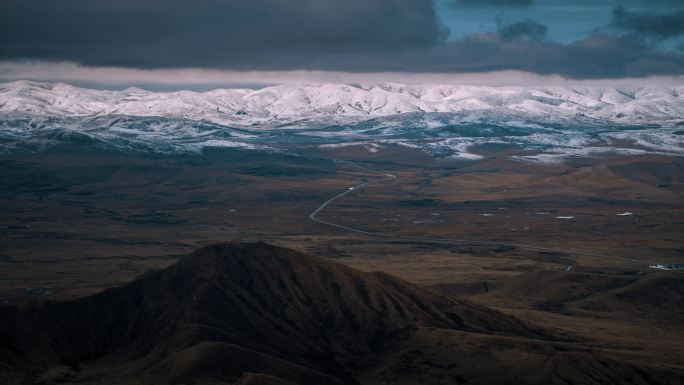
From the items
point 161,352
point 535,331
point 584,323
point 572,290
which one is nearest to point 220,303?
point 161,352

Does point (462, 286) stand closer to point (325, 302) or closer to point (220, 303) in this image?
point (325, 302)

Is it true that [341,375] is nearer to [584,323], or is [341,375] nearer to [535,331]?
[535,331]

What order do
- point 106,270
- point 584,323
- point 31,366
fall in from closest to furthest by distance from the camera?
1. point 31,366
2. point 584,323
3. point 106,270

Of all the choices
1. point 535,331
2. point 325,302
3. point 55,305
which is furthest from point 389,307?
point 55,305

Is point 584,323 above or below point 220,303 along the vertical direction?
below

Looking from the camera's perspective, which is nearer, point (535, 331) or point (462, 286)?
point (535, 331)

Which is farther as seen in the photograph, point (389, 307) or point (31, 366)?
point (389, 307)

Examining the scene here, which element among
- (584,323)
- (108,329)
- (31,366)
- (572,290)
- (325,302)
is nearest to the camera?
(31,366)

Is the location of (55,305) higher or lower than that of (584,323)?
higher

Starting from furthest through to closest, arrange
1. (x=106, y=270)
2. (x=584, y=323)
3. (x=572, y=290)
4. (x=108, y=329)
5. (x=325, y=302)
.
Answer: (x=106, y=270), (x=572, y=290), (x=584, y=323), (x=325, y=302), (x=108, y=329)
